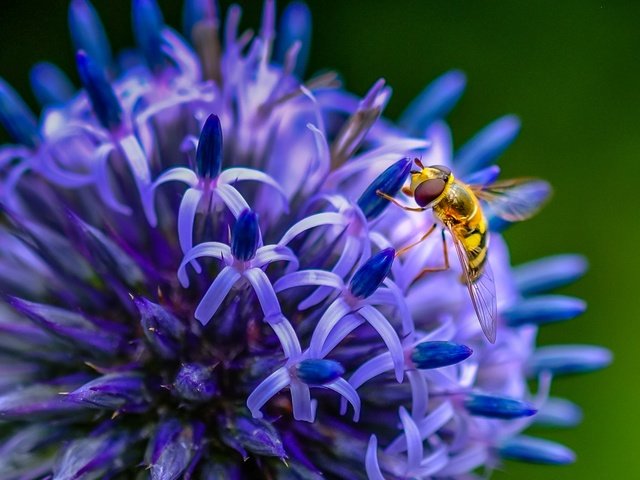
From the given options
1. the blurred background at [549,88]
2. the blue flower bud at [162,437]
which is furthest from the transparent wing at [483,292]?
the blurred background at [549,88]

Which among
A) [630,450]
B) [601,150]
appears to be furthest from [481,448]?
[601,150]

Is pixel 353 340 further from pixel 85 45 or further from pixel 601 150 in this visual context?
pixel 601 150

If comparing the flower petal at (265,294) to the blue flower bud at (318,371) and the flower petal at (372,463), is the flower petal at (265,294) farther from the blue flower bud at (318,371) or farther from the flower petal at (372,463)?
the flower petal at (372,463)

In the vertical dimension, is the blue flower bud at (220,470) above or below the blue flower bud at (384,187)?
below

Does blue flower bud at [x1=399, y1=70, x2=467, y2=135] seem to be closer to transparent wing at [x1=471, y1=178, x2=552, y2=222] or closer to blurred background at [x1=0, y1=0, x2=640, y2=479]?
transparent wing at [x1=471, y1=178, x2=552, y2=222]

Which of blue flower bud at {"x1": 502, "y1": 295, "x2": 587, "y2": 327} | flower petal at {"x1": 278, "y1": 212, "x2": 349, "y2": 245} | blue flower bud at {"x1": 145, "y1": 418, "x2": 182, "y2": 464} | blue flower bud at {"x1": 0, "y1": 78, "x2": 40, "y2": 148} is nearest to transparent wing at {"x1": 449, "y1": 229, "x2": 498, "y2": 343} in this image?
flower petal at {"x1": 278, "y1": 212, "x2": 349, "y2": 245}

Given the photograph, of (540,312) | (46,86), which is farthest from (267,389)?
(46,86)
